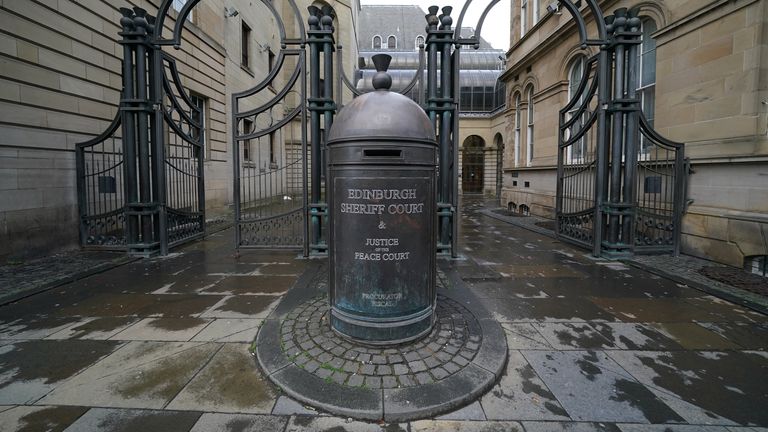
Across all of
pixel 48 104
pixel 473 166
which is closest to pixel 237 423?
pixel 48 104

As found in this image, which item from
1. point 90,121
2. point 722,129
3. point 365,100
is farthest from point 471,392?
point 90,121

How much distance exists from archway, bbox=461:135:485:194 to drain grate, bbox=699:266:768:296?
27.0 meters

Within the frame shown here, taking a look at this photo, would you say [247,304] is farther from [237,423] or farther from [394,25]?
[394,25]

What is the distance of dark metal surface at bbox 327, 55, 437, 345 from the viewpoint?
3.24 meters

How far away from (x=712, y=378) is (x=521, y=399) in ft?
5.40

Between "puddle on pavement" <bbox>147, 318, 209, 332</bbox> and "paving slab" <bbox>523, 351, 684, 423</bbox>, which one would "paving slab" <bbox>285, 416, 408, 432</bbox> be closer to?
"paving slab" <bbox>523, 351, 684, 423</bbox>

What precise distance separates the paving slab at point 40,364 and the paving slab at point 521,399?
330cm

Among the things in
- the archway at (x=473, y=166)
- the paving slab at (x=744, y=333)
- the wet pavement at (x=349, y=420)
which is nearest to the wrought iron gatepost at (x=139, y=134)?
the wet pavement at (x=349, y=420)

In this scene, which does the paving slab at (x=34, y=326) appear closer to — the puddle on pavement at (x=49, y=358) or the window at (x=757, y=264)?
the puddle on pavement at (x=49, y=358)

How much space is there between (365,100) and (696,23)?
7664mm

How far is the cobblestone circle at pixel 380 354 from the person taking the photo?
9.51 ft

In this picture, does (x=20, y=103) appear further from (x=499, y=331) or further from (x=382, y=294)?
(x=499, y=331)

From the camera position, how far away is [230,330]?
12.6 feet

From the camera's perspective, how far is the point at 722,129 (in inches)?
259
